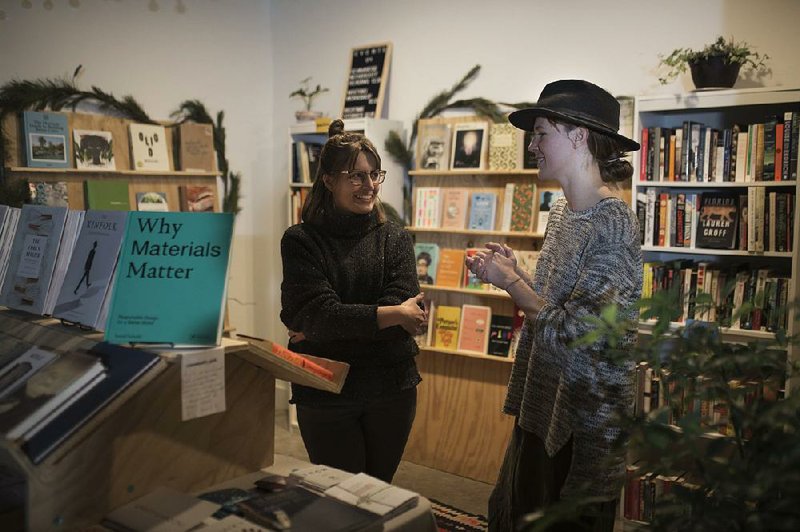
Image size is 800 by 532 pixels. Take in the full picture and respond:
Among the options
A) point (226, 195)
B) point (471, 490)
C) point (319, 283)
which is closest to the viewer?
point (319, 283)

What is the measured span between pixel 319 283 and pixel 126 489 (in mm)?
862

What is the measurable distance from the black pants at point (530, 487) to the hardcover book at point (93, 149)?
3.07m

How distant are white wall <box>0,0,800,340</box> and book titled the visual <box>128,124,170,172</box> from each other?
21 centimetres

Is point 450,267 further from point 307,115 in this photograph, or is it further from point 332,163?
point 332,163

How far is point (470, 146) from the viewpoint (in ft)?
13.1

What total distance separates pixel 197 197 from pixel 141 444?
329 cm

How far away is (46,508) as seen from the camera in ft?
4.19

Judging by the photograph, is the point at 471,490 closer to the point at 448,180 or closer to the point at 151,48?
the point at 448,180

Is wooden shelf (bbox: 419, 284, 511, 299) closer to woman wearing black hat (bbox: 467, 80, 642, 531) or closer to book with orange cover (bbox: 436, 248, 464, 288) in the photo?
book with orange cover (bbox: 436, 248, 464, 288)

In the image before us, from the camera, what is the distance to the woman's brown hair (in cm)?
223

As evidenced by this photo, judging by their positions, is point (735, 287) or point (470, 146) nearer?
point (735, 287)

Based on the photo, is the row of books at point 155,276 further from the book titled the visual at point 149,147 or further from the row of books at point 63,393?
the book titled the visual at point 149,147

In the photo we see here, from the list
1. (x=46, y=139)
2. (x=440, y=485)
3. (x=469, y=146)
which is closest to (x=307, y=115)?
(x=469, y=146)

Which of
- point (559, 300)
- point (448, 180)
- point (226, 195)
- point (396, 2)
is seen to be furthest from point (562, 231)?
point (226, 195)
